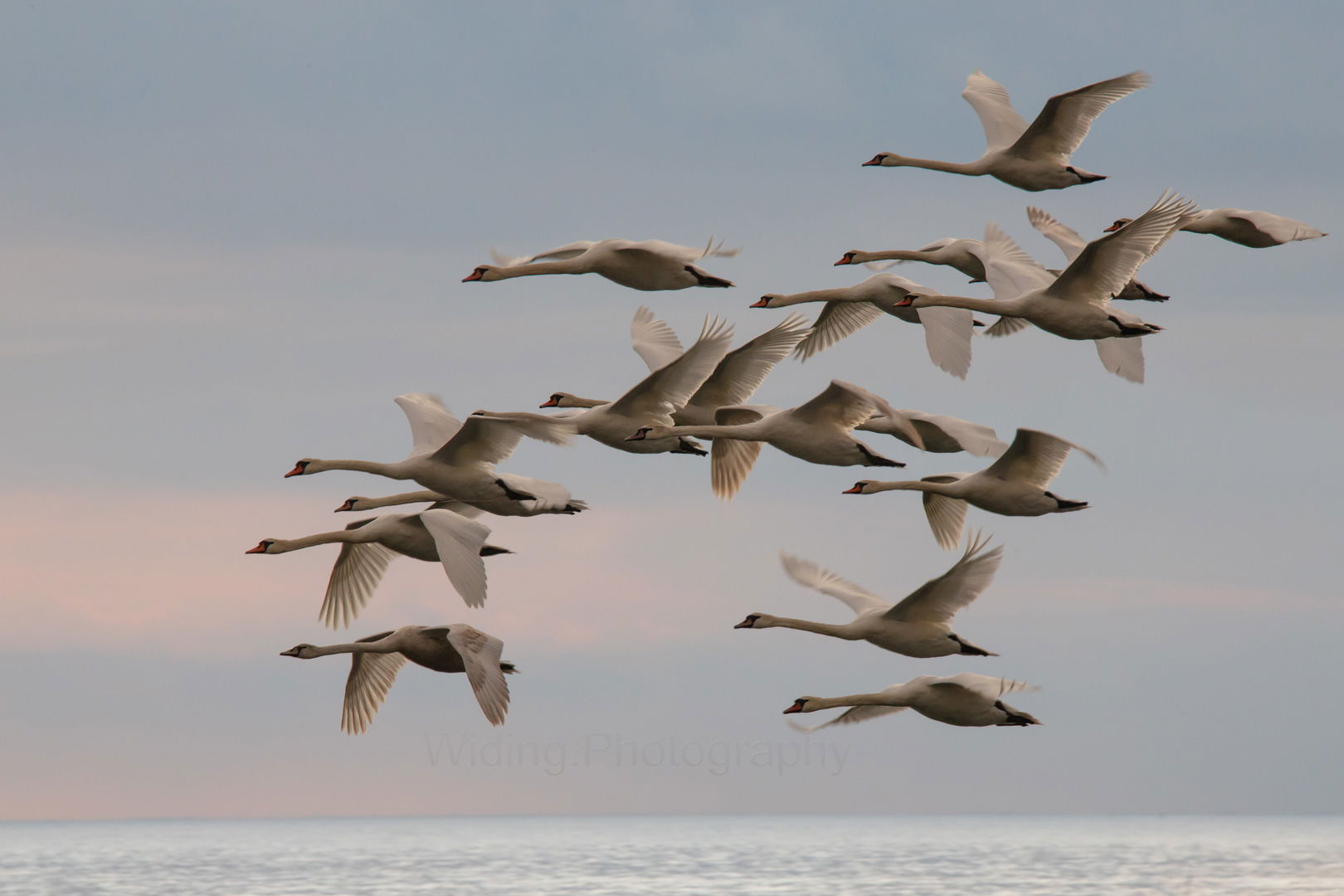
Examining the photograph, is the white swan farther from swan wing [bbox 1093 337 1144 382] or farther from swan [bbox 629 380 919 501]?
swan [bbox 629 380 919 501]

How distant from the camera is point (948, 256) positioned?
29.0m

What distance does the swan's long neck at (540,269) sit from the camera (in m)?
26.7

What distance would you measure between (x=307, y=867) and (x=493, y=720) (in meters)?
114

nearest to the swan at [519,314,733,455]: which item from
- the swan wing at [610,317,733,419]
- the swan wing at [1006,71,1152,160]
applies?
the swan wing at [610,317,733,419]

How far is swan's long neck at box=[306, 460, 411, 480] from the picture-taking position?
2517cm

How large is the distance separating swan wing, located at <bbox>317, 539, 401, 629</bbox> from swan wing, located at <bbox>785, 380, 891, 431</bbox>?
7331mm

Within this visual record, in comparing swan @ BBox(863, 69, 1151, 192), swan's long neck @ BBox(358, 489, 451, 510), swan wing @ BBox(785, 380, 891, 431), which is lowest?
swan's long neck @ BBox(358, 489, 451, 510)

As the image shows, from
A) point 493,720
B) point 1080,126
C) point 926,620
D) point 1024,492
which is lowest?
point 493,720

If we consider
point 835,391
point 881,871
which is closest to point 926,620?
point 835,391

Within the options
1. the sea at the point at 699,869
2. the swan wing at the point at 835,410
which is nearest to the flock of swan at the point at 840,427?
the swan wing at the point at 835,410

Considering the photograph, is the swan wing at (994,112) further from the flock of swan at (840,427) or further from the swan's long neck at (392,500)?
the swan's long neck at (392,500)

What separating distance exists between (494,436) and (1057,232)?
9935 mm

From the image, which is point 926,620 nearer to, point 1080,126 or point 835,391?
point 835,391

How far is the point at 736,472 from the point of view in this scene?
2794 centimetres
